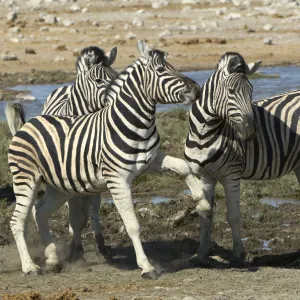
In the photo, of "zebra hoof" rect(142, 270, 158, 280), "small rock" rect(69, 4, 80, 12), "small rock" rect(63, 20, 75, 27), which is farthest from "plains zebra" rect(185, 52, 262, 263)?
"small rock" rect(69, 4, 80, 12)

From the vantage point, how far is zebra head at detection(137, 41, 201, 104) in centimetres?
780

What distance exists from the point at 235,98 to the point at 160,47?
61.2 ft

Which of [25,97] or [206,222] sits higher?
[25,97]

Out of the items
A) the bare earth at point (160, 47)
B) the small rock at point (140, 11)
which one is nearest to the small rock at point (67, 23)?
the bare earth at point (160, 47)

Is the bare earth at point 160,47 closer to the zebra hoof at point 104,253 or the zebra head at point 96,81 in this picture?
the zebra hoof at point 104,253

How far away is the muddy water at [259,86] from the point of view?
18625mm

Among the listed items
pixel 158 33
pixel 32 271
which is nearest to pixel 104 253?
pixel 32 271

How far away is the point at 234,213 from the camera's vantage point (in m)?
8.55

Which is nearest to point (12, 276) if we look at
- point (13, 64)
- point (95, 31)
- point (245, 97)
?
point (245, 97)

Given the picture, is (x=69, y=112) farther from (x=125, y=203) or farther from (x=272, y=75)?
(x=272, y=75)

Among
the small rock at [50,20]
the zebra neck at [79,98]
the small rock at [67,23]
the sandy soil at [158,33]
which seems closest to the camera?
the zebra neck at [79,98]

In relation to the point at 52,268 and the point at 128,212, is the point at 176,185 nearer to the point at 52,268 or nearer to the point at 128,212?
the point at 52,268

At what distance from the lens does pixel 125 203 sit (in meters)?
7.98

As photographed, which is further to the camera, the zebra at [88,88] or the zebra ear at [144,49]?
the zebra at [88,88]
